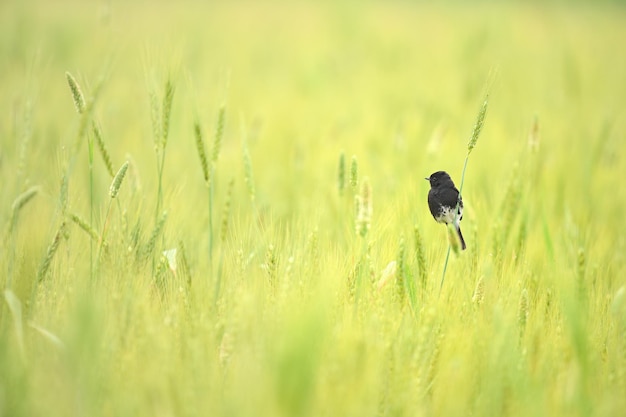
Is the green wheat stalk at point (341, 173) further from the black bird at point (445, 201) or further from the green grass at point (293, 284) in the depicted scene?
the black bird at point (445, 201)

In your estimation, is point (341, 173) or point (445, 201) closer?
point (445, 201)

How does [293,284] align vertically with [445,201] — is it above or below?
below

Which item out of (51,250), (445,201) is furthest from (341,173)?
(51,250)

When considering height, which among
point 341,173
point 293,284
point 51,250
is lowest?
point 51,250

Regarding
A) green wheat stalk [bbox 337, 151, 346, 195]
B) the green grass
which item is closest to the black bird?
the green grass

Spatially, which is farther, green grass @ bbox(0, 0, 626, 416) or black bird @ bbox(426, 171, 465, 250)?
black bird @ bbox(426, 171, 465, 250)

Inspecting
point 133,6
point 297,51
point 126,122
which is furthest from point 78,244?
point 133,6

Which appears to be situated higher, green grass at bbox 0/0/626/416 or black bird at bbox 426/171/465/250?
black bird at bbox 426/171/465/250

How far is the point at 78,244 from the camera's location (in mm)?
1236

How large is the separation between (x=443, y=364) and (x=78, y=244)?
0.78 metres

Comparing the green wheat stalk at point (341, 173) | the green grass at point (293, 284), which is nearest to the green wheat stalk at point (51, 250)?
the green grass at point (293, 284)

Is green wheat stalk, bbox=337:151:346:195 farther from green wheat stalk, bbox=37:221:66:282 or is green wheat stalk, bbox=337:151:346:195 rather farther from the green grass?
green wheat stalk, bbox=37:221:66:282

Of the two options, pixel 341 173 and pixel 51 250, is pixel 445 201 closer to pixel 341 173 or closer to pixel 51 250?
pixel 341 173

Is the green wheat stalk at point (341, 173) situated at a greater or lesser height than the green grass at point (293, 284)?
greater
